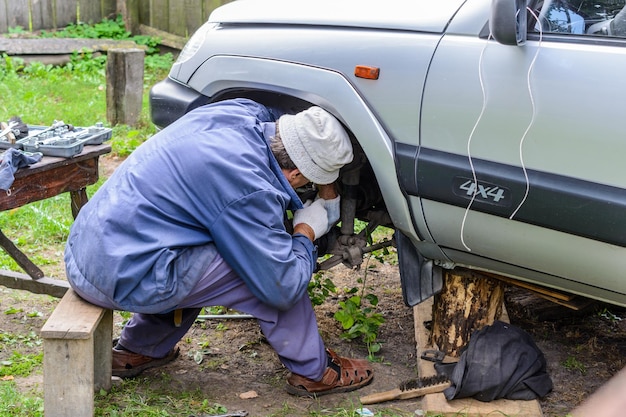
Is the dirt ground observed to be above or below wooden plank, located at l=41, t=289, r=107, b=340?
below

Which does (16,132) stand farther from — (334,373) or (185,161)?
(334,373)

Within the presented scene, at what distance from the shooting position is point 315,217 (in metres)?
3.58

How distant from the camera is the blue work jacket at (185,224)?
10.2 feet

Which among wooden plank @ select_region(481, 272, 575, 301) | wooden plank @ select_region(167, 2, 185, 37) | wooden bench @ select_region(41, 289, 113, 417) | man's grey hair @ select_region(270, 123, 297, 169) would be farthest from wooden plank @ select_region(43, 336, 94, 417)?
wooden plank @ select_region(167, 2, 185, 37)

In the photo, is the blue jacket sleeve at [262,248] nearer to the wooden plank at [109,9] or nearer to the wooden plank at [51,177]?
the wooden plank at [51,177]

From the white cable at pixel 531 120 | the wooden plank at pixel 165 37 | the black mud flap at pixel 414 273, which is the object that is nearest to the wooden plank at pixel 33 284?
the black mud flap at pixel 414 273

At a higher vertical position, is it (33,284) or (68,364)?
(68,364)

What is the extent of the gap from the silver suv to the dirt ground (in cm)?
53

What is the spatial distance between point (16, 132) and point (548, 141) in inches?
96.3

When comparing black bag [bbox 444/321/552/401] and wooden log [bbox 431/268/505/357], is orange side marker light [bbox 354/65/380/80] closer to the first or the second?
wooden log [bbox 431/268/505/357]

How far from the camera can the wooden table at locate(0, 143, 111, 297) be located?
3701mm

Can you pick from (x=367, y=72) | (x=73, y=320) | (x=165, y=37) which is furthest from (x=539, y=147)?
(x=165, y=37)

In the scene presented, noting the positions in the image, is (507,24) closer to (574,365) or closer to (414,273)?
(414,273)

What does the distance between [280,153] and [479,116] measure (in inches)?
30.5
